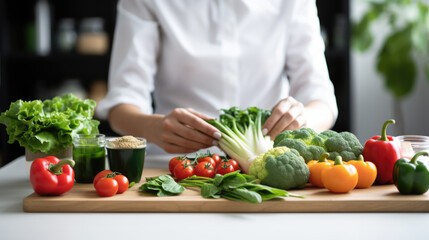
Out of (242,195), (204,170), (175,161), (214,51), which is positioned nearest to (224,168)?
(204,170)

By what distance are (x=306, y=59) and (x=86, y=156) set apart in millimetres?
1084

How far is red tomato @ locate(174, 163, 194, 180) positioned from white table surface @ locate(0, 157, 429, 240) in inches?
9.6

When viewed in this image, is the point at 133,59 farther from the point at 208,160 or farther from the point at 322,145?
the point at 322,145

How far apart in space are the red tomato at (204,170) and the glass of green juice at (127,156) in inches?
6.5

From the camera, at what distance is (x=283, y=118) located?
5.28ft

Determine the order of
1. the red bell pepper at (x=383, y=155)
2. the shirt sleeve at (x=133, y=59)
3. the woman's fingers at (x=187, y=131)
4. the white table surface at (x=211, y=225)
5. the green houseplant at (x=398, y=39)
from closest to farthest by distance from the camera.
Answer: the white table surface at (x=211, y=225) → the red bell pepper at (x=383, y=155) → the woman's fingers at (x=187, y=131) → the shirt sleeve at (x=133, y=59) → the green houseplant at (x=398, y=39)

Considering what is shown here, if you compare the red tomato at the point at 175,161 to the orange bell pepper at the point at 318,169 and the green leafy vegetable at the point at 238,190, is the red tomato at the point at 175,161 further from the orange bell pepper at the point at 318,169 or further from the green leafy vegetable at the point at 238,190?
the orange bell pepper at the point at 318,169

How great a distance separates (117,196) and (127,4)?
3.61 feet

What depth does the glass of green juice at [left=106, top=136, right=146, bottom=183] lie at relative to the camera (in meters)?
1.34

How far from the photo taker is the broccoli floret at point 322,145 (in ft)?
4.51

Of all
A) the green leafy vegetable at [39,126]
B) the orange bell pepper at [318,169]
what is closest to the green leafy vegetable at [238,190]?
the orange bell pepper at [318,169]

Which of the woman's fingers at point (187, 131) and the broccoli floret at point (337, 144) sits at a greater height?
the woman's fingers at point (187, 131)

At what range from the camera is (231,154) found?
Result: 155cm

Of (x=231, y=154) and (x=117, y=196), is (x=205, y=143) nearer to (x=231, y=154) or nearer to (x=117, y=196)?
(x=231, y=154)
